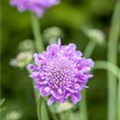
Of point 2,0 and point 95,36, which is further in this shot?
point 2,0

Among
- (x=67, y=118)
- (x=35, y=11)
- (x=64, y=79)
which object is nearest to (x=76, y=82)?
(x=64, y=79)

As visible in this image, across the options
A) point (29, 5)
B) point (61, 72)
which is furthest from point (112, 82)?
point (61, 72)

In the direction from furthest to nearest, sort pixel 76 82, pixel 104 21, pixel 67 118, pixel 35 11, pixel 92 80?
pixel 104 21, pixel 92 80, pixel 35 11, pixel 67 118, pixel 76 82

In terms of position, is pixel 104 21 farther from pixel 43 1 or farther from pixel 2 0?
pixel 43 1

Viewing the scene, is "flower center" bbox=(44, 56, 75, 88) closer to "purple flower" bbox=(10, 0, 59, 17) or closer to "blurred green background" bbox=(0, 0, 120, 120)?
"purple flower" bbox=(10, 0, 59, 17)

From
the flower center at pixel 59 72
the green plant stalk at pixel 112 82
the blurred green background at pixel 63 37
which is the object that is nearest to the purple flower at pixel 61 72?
the flower center at pixel 59 72

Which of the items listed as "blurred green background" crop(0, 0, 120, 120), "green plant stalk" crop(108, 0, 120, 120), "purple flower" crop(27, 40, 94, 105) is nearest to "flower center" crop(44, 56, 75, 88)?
"purple flower" crop(27, 40, 94, 105)
